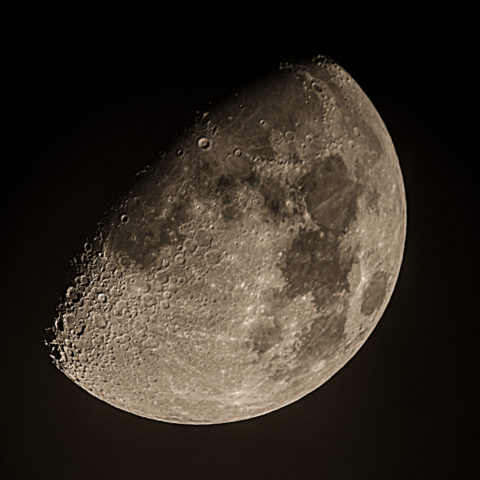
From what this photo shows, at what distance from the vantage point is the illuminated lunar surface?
3.05 ft

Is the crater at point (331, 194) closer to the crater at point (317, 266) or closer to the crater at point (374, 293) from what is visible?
the crater at point (317, 266)

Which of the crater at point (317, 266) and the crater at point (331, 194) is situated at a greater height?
the crater at point (331, 194)

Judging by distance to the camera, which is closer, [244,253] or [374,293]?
[244,253]

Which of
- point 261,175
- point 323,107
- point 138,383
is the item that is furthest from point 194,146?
point 138,383

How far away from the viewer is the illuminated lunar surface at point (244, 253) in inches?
36.5

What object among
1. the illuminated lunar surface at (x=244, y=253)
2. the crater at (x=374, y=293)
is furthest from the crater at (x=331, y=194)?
the crater at (x=374, y=293)

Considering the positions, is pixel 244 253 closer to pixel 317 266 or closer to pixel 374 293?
pixel 317 266

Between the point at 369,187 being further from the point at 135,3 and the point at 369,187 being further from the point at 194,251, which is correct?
the point at 135,3

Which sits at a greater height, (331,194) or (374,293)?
(331,194)

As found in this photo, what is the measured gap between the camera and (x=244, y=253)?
0.94 metres

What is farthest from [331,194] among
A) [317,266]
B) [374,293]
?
[374,293]

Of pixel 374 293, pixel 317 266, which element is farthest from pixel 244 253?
pixel 374 293

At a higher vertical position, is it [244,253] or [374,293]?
[244,253]

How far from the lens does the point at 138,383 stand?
42.3 inches
